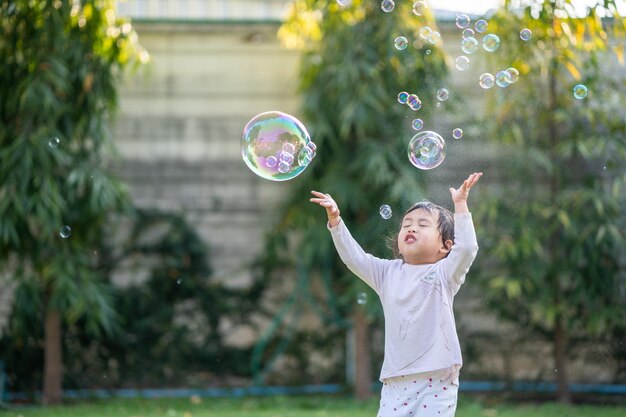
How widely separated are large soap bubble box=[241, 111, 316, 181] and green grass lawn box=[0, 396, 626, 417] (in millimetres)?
2214

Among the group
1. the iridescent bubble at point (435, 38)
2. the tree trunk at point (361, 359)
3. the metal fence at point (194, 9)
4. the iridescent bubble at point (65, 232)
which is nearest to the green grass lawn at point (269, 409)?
the tree trunk at point (361, 359)

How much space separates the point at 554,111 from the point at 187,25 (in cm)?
269

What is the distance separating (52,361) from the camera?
6.17 meters

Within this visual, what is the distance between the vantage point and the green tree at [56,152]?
584cm

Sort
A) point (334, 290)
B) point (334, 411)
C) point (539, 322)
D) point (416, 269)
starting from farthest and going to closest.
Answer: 1. point (334, 290)
2. point (539, 322)
3. point (334, 411)
4. point (416, 269)

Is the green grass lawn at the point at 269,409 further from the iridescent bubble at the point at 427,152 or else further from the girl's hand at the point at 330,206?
the girl's hand at the point at 330,206

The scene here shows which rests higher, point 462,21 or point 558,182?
point 462,21

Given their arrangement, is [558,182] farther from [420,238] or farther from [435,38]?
[420,238]

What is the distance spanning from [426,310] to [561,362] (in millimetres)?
3433

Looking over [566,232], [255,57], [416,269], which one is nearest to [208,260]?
[255,57]

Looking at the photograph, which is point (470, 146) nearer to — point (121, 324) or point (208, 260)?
point (208, 260)

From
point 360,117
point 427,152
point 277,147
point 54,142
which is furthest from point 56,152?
point 427,152

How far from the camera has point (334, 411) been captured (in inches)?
232

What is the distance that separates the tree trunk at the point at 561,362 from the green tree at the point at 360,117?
1147mm
